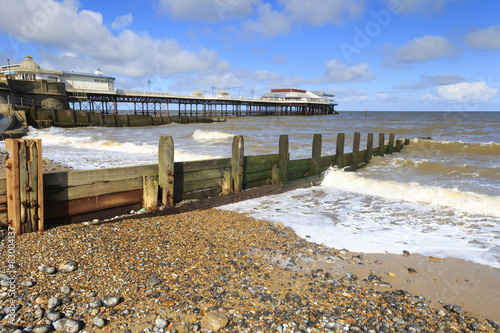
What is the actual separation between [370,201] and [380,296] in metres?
5.21

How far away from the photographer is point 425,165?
1427 cm

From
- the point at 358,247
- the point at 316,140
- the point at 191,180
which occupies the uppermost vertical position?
the point at 316,140

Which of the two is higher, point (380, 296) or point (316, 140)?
point (316, 140)

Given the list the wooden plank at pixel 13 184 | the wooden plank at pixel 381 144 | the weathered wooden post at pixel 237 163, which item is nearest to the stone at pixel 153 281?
the wooden plank at pixel 13 184

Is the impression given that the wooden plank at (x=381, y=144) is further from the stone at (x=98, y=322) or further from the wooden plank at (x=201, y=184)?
the stone at (x=98, y=322)

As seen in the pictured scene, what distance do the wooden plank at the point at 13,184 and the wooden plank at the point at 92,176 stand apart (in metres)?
0.52

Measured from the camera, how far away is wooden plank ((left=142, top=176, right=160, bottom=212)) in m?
6.18

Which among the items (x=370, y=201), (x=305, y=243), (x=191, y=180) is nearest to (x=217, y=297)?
(x=305, y=243)

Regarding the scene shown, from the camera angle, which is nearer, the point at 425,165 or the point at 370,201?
the point at 370,201

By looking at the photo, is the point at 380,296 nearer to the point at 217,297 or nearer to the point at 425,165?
the point at 217,297

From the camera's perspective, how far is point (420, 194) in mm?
8969

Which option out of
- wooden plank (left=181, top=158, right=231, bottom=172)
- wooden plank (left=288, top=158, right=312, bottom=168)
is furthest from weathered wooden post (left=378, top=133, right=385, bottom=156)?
wooden plank (left=181, top=158, right=231, bottom=172)

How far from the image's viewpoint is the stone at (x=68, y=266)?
3755 mm

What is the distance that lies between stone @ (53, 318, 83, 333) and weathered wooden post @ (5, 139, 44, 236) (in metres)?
2.22
